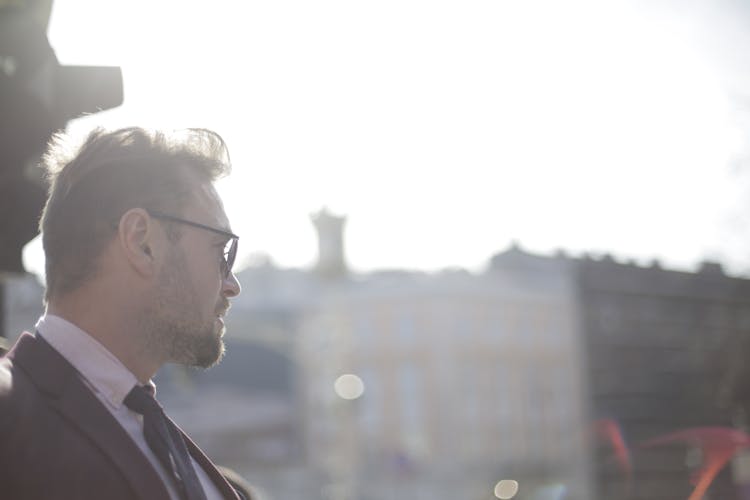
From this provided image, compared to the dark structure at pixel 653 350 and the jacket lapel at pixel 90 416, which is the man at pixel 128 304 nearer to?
the jacket lapel at pixel 90 416

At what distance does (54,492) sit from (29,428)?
0.29 ft

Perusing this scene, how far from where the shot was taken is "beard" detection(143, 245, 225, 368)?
1.72m

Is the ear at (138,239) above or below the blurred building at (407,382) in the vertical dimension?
above

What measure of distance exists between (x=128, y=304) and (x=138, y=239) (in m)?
0.10

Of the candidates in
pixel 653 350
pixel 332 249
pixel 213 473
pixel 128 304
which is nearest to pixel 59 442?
pixel 128 304

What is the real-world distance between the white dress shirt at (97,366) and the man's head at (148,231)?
0.07 meters

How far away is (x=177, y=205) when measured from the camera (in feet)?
5.81

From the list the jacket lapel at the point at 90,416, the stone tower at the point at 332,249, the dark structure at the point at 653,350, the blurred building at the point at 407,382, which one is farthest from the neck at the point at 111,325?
the stone tower at the point at 332,249

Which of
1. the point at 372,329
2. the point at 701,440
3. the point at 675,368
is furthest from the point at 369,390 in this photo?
the point at 701,440

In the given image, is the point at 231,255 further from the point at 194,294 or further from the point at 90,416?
the point at 90,416

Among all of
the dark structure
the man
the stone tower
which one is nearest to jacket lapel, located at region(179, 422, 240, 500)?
the man

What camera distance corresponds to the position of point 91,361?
163cm

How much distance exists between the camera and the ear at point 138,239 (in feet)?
5.59

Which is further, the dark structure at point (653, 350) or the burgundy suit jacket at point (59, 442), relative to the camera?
the dark structure at point (653, 350)
